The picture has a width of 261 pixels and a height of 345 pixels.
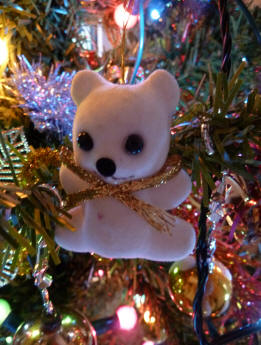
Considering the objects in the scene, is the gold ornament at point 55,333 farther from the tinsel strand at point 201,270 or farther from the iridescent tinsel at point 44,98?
the iridescent tinsel at point 44,98

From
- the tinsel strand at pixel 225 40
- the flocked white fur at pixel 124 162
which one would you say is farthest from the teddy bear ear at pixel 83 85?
the tinsel strand at pixel 225 40

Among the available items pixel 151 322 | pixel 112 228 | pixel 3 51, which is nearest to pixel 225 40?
pixel 112 228

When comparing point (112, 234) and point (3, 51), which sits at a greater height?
point (3, 51)

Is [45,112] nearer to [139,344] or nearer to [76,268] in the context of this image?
[76,268]

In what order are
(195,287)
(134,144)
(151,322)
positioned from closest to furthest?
(134,144) < (195,287) < (151,322)

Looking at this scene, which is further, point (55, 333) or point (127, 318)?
point (127, 318)

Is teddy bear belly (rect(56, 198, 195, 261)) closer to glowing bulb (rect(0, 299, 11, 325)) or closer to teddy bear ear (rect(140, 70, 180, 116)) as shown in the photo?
teddy bear ear (rect(140, 70, 180, 116))

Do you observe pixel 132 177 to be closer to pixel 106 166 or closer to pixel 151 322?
pixel 106 166
